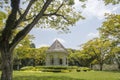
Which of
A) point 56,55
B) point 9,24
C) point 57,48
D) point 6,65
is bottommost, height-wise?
point 6,65

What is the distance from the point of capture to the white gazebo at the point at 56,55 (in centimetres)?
4881

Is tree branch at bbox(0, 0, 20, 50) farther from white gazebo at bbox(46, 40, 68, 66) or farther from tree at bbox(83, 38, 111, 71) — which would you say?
tree at bbox(83, 38, 111, 71)

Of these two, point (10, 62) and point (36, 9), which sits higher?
point (36, 9)

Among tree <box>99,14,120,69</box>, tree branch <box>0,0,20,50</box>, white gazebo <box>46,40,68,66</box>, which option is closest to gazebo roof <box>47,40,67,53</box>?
white gazebo <box>46,40,68,66</box>

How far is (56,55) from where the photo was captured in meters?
49.1

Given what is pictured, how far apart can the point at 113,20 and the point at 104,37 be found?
268 centimetres

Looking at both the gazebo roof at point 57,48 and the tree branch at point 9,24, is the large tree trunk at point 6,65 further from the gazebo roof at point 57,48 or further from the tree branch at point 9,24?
the gazebo roof at point 57,48

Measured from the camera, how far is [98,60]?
64938 millimetres

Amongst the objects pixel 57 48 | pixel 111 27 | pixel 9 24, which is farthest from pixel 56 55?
pixel 9 24

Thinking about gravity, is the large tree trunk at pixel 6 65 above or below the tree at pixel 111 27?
below

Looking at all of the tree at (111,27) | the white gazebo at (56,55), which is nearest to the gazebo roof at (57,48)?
the white gazebo at (56,55)

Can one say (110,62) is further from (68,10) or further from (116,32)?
(68,10)

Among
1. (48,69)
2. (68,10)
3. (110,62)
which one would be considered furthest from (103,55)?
(68,10)

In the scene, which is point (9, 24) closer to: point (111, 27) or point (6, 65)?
point (6, 65)
